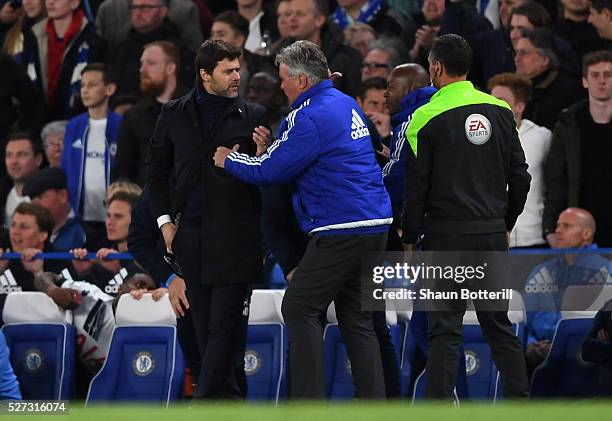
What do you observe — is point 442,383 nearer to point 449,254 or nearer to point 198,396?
point 449,254

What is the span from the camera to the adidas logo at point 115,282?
444 inches

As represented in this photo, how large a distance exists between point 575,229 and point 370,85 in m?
2.17

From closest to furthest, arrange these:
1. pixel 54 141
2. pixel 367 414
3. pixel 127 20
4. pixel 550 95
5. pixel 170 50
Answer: pixel 367 414
pixel 550 95
pixel 170 50
pixel 54 141
pixel 127 20

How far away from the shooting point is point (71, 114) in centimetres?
1455

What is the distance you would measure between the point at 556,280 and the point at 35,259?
3.93 meters

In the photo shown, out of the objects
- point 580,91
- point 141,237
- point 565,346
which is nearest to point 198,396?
point 141,237

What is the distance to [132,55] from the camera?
14289mm

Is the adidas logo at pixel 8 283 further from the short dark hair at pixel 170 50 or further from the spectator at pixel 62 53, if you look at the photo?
the spectator at pixel 62 53

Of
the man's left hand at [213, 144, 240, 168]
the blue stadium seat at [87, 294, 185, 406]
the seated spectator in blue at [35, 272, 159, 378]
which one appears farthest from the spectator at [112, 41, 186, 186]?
the man's left hand at [213, 144, 240, 168]

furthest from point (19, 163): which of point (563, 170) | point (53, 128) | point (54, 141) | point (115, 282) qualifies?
point (563, 170)

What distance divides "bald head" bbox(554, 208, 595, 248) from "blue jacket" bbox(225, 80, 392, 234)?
280 centimetres

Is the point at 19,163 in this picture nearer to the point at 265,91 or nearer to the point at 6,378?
the point at 265,91

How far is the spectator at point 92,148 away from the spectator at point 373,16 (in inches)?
89.8

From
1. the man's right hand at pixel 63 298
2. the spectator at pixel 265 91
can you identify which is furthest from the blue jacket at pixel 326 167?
the man's right hand at pixel 63 298
